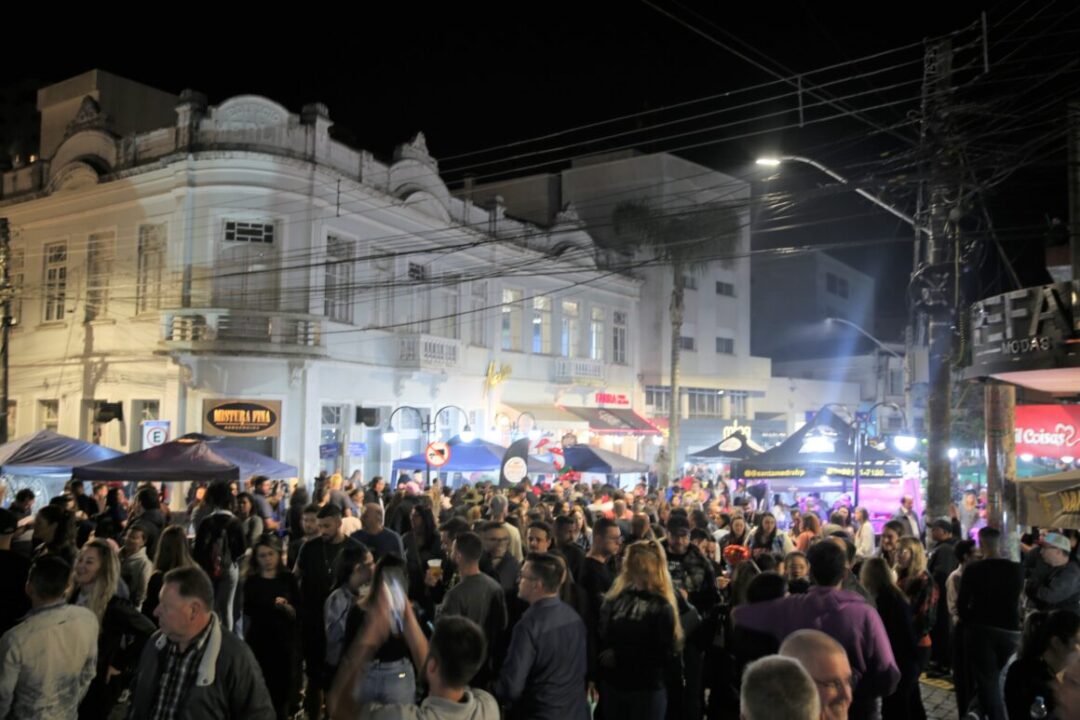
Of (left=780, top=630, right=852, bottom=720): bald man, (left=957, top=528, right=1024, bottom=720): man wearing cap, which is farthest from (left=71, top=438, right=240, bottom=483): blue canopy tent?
(left=780, top=630, right=852, bottom=720): bald man

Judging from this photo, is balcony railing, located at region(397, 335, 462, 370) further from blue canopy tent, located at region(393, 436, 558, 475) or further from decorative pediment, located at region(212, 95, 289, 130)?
decorative pediment, located at region(212, 95, 289, 130)

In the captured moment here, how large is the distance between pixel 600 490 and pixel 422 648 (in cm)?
1400

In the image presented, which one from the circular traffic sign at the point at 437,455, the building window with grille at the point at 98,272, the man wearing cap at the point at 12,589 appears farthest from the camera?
the building window with grille at the point at 98,272

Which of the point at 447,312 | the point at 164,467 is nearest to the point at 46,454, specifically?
the point at 164,467

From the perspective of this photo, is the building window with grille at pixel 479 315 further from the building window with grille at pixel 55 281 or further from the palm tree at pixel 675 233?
the building window with grille at pixel 55 281

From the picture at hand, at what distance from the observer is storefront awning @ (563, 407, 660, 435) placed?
34.7m

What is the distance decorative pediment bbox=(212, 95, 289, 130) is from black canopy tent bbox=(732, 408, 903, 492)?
620 inches

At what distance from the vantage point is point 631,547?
604 centimetres

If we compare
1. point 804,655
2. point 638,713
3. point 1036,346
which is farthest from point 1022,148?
point 804,655

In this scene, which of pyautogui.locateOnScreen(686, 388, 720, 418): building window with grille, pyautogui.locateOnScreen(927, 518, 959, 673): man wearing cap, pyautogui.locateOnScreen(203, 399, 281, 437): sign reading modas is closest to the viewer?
pyautogui.locateOnScreen(927, 518, 959, 673): man wearing cap

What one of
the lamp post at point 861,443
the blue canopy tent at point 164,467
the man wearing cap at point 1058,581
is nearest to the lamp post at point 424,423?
the blue canopy tent at point 164,467

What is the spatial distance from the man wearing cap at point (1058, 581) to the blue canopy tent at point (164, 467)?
1087cm

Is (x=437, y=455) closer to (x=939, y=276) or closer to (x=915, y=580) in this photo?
(x=939, y=276)

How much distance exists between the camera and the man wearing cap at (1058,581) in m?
7.73
